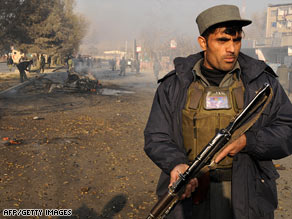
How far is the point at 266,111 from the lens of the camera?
6.58 ft

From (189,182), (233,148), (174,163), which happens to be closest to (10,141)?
(174,163)

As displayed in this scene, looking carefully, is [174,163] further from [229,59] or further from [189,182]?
[229,59]

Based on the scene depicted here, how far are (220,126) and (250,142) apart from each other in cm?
24

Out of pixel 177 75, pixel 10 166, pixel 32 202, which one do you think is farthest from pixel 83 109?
pixel 177 75

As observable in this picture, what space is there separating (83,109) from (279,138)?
9.89 m

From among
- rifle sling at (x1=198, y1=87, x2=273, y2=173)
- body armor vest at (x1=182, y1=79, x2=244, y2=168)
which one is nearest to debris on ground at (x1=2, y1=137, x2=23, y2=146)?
body armor vest at (x1=182, y1=79, x2=244, y2=168)

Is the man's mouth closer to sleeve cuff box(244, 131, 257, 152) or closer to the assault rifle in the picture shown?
the assault rifle

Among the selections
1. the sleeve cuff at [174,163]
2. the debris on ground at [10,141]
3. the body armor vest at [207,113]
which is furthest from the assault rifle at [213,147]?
the debris on ground at [10,141]

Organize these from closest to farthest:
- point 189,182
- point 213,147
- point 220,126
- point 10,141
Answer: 1. point 213,147
2. point 189,182
3. point 220,126
4. point 10,141

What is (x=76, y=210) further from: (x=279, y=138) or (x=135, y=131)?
(x=135, y=131)

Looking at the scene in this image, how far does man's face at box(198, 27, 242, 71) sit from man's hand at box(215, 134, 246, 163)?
56 centimetres

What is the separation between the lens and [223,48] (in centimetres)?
216

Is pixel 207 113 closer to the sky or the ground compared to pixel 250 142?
closer to the sky

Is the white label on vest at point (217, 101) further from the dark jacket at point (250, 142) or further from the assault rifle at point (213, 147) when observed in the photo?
the assault rifle at point (213, 147)
